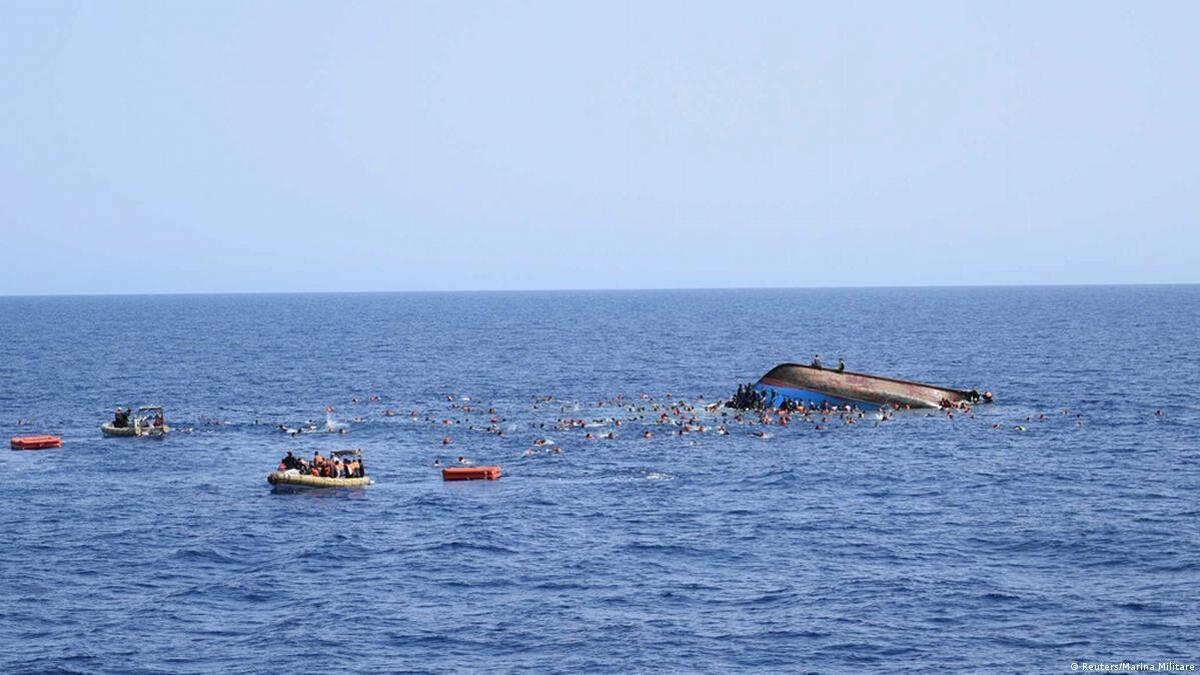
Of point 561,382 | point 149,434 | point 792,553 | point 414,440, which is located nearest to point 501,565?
point 792,553

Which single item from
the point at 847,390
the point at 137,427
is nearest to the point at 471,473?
the point at 137,427

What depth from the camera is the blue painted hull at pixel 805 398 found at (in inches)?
4473

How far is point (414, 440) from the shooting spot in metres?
101

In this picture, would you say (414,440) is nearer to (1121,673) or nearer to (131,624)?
(131,624)

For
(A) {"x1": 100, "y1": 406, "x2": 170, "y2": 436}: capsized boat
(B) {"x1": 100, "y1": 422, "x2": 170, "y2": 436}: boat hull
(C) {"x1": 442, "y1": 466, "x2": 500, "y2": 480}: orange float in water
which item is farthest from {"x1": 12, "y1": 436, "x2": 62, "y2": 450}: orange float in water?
(C) {"x1": 442, "y1": 466, "x2": 500, "y2": 480}: orange float in water

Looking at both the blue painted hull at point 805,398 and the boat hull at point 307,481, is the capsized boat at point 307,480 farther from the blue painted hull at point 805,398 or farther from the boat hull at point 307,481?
the blue painted hull at point 805,398

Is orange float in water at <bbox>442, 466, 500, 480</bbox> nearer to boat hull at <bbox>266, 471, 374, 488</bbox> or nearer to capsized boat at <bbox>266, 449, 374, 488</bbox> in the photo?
capsized boat at <bbox>266, 449, 374, 488</bbox>

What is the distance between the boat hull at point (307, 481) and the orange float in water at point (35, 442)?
26.0 metres

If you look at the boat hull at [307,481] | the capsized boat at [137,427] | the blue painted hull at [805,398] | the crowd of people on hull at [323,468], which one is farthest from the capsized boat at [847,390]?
the capsized boat at [137,427]

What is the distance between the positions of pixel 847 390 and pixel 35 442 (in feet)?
213

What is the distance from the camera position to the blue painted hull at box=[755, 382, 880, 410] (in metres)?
114

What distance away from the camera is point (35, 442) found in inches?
3792

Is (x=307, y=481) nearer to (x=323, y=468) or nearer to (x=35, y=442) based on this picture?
(x=323, y=468)

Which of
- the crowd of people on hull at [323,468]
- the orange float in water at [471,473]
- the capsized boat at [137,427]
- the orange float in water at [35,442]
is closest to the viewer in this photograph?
the crowd of people on hull at [323,468]
